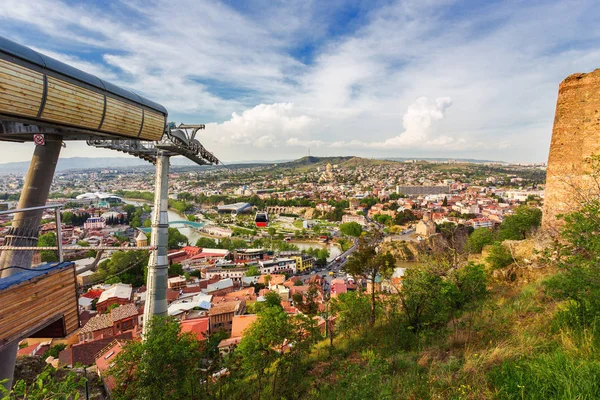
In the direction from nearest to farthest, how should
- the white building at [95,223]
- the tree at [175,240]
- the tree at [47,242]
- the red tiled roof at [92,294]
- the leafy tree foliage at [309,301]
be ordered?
the tree at [47,242] → the leafy tree foliage at [309,301] → the red tiled roof at [92,294] → the tree at [175,240] → the white building at [95,223]

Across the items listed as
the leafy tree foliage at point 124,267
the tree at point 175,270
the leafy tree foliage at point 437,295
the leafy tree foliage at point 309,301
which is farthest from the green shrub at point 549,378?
the tree at point 175,270

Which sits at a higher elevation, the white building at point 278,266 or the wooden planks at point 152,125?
the wooden planks at point 152,125

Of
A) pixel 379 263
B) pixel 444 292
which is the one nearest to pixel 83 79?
pixel 444 292

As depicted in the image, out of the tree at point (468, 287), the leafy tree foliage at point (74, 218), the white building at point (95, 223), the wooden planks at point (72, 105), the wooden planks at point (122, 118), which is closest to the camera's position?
the wooden planks at point (72, 105)

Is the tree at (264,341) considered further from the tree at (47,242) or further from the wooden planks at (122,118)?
the wooden planks at (122,118)

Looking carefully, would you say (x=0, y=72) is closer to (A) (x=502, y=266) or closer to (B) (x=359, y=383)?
(B) (x=359, y=383)

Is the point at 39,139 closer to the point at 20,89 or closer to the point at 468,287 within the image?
the point at 20,89

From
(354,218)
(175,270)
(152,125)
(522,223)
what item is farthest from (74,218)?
(522,223)

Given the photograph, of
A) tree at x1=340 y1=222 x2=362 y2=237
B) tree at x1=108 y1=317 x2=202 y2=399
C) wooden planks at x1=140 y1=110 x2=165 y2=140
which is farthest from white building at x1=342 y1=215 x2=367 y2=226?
wooden planks at x1=140 y1=110 x2=165 y2=140
